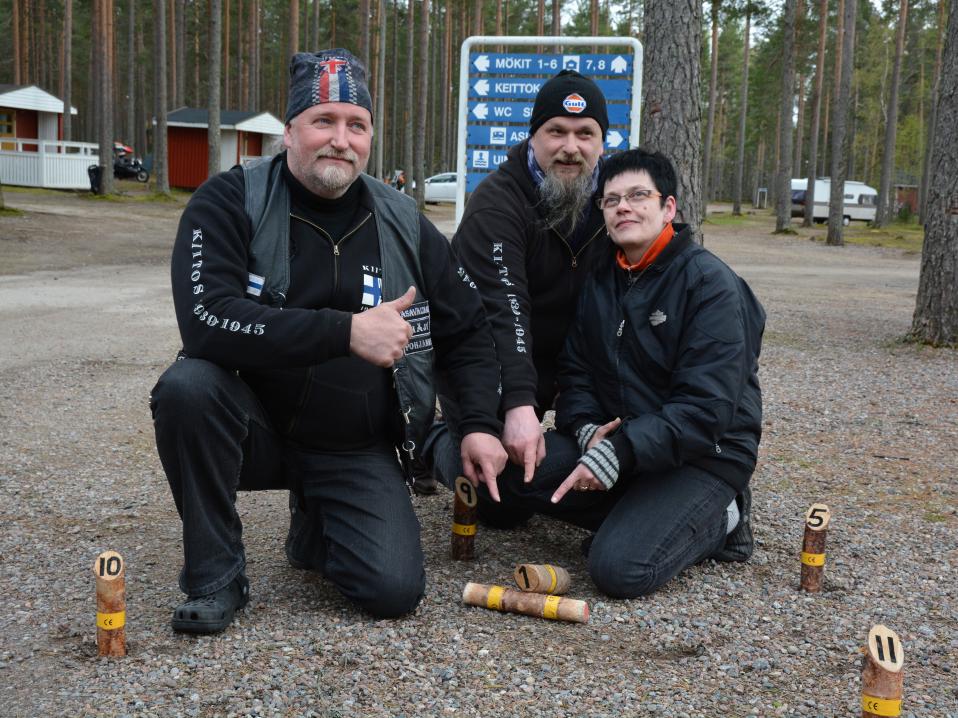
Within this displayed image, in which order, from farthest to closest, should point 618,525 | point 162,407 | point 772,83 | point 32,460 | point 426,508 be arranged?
point 772,83, point 32,460, point 426,508, point 618,525, point 162,407

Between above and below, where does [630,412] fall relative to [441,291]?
below

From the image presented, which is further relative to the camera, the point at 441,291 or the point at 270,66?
the point at 270,66

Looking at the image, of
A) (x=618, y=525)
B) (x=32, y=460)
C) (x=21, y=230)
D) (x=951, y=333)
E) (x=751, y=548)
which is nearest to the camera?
(x=618, y=525)

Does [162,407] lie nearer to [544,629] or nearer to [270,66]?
[544,629]

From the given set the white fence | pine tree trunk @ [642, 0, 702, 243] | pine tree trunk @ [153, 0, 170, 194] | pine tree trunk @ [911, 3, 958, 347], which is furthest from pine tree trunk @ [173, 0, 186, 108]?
pine tree trunk @ [642, 0, 702, 243]

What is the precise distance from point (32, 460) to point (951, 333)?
811 centimetres

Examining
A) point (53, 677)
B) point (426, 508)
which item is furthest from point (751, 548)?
point (53, 677)

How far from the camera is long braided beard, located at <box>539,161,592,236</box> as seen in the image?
4.19 meters

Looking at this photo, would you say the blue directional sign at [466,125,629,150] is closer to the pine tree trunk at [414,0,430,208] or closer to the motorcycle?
the pine tree trunk at [414,0,430,208]

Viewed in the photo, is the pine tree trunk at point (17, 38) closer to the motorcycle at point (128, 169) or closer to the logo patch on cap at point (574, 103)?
the motorcycle at point (128, 169)

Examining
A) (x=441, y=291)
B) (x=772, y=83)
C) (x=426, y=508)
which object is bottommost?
(x=426, y=508)

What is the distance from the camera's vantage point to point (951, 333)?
9.53m

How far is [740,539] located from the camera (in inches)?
157

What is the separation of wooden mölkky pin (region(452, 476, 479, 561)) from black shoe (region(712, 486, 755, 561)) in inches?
38.1
